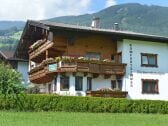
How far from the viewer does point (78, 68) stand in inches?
1501

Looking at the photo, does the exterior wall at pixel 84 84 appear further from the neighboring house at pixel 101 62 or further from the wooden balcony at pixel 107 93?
the wooden balcony at pixel 107 93

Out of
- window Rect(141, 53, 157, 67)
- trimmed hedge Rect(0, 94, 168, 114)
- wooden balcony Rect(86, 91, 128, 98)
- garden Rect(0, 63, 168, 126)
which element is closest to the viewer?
garden Rect(0, 63, 168, 126)

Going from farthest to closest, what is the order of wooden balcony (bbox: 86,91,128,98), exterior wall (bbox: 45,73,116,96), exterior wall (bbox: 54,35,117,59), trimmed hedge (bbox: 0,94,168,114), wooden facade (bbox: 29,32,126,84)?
exterior wall (bbox: 54,35,117,59) < exterior wall (bbox: 45,73,116,96) < wooden facade (bbox: 29,32,126,84) < wooden balcony (bbox: 86,91,128,98) < trimmed hedge (bbox: 0,94,168,114)

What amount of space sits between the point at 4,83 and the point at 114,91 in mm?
10838

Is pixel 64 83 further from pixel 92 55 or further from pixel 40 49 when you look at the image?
pixel 40 49

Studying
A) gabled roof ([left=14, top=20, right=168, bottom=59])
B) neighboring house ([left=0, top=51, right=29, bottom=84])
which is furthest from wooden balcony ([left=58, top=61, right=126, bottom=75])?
neighboring house ([left=0, top=51, right=29, bottom=84])

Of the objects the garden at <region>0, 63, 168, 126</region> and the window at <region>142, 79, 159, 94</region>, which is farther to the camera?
the window at <region>142, 79, 159, 94</region>

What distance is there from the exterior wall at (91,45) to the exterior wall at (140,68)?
1011 mm

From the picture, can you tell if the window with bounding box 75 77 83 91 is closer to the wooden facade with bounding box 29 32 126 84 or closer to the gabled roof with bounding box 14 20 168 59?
the wooden facade with bounding box 29 32 126 84

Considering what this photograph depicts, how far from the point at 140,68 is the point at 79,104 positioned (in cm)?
1135

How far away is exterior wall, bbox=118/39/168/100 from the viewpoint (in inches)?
1620

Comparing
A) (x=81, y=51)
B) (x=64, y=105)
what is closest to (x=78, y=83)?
(x=81, y=51)

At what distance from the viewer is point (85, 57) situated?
1625 inches

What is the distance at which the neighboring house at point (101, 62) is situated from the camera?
3904 centimetres
